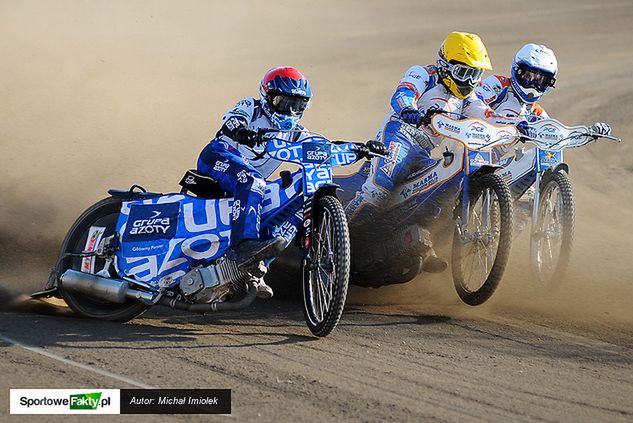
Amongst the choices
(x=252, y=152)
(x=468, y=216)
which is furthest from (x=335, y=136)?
(x=252, y=152)

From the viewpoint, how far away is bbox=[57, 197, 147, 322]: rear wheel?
8141 mm

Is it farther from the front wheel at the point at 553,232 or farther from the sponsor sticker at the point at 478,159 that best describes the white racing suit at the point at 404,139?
the front wheel at the point at 553,232

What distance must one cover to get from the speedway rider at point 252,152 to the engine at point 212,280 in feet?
0.36

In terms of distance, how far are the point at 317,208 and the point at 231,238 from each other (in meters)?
0.69

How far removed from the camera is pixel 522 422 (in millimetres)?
5805

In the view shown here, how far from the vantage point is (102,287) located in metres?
8.02

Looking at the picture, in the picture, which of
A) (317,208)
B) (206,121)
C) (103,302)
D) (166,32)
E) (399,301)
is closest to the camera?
(317,208)

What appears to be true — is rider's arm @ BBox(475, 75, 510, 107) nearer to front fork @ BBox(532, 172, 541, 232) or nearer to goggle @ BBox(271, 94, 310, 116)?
front fork @ BBox(532, 172, 541, 232)

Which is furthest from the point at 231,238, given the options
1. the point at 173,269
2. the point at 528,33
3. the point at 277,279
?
the point at 528,33

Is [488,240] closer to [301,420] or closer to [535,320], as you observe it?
[535,320]

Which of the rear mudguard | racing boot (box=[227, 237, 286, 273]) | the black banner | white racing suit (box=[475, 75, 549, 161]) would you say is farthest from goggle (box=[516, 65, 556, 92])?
the black banner

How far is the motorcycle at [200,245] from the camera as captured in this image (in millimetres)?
7660

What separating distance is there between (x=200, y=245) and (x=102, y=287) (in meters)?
0.79

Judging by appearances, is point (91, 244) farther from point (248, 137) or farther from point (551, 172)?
point (551, 172)
